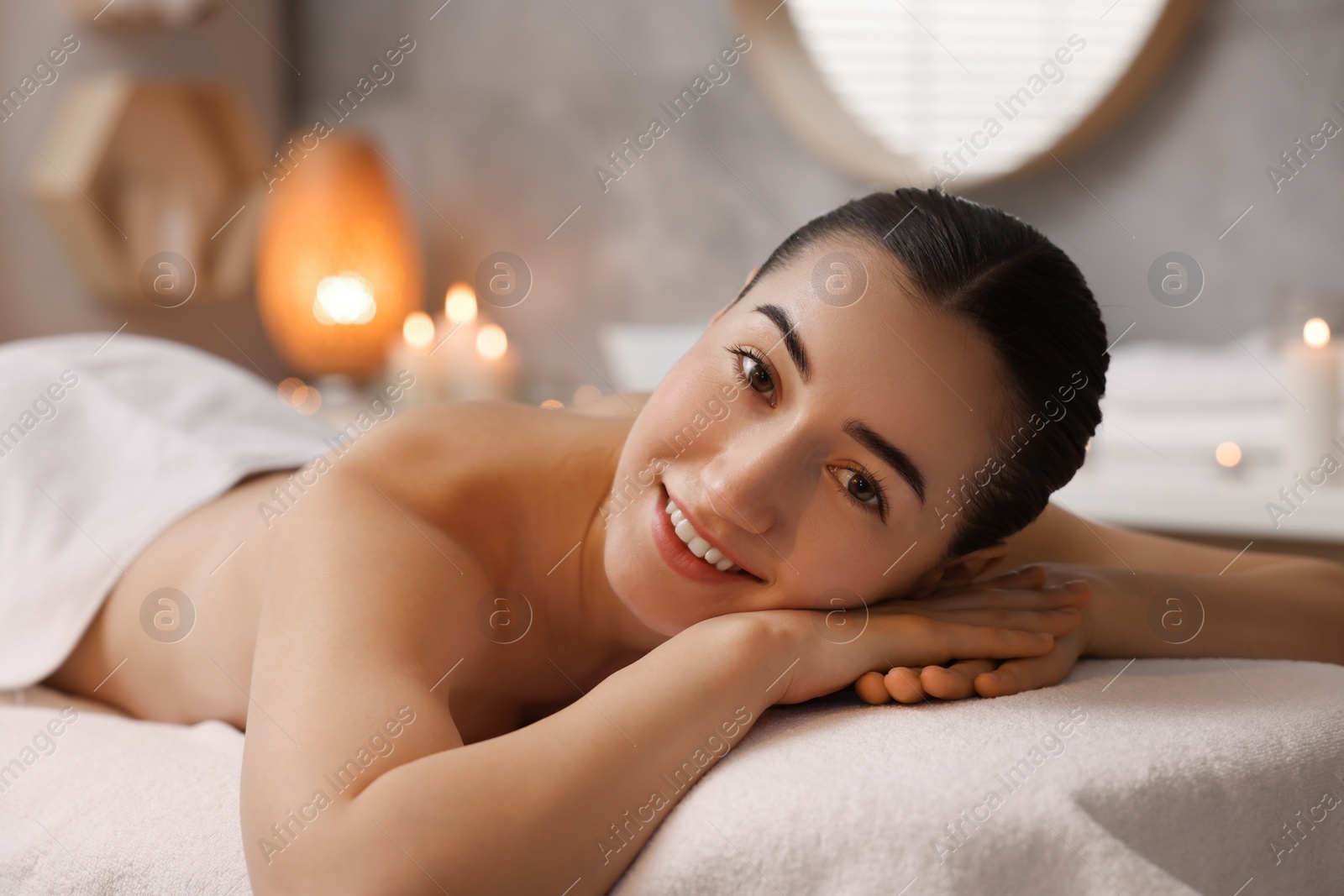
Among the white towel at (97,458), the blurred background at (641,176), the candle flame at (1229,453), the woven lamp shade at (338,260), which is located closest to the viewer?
Result: the white towel at (97,458)

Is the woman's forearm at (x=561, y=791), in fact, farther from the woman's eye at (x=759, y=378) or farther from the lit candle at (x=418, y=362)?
the lit candle at (x=418, y=362)

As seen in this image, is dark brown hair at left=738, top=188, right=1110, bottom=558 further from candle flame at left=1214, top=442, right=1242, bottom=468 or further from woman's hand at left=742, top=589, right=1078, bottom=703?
candle flame at left=1214, top=442, right=1242, bottom=468

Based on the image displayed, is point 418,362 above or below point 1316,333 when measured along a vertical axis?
below

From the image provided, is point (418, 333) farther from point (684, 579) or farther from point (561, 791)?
point (561, 791)

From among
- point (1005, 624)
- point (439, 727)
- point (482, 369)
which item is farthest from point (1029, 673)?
point (482, 369)

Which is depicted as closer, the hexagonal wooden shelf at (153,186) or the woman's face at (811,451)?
the woman's face at (811,451)

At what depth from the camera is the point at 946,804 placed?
644 mm

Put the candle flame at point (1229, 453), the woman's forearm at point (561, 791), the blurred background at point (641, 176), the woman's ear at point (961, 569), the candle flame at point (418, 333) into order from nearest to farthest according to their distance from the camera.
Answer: the woman's forearm at point (561, 791)
the woman's ear at point (961, 569)
the candle flame at point (1229, 453)
the blurred background at point (641, 176)
the candle flame at point (418, 333)

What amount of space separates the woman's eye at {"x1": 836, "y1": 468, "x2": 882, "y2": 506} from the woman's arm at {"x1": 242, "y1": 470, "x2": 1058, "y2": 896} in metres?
0.10

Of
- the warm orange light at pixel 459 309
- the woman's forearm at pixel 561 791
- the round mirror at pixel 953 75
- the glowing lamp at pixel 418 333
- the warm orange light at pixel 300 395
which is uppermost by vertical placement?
the round mirror at pixel 953 75

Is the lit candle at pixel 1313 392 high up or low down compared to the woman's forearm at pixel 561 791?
down

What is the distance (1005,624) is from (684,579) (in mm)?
260

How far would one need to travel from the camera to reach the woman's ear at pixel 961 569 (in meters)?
0.94

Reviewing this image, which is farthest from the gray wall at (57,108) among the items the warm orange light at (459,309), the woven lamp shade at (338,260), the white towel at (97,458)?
the white towel at (97,458)
